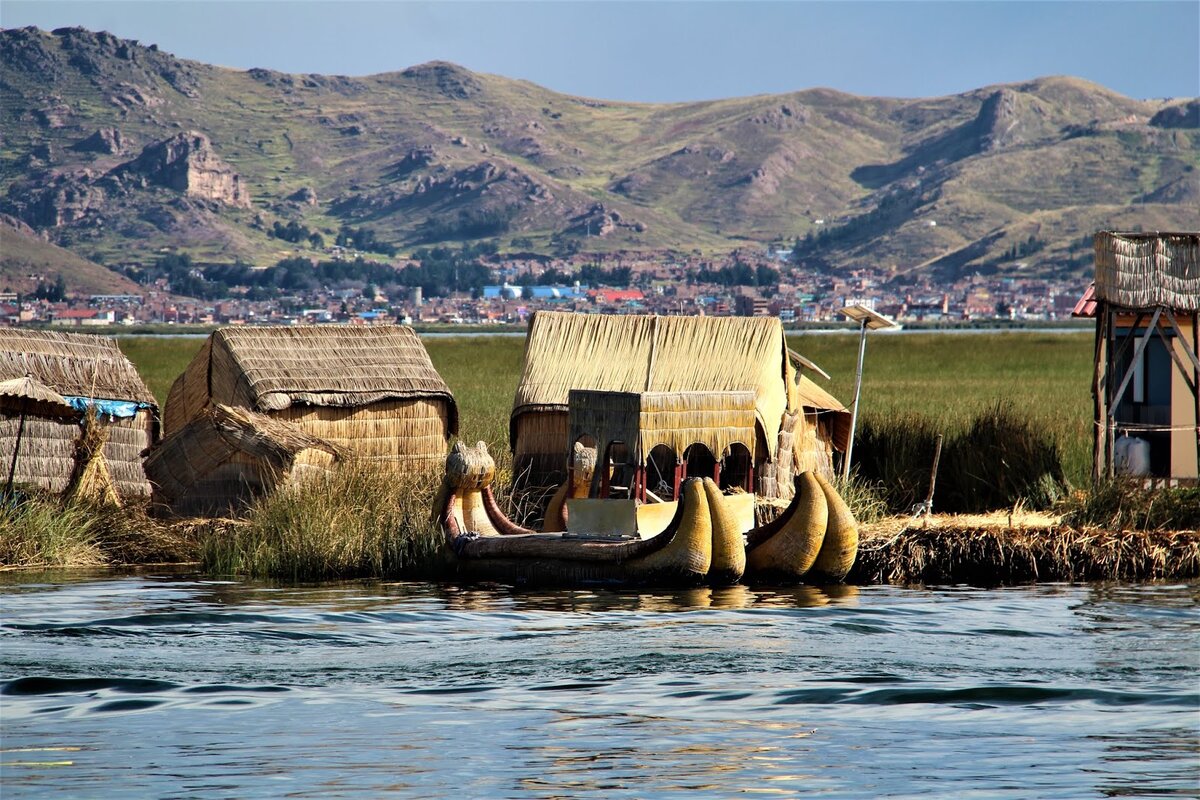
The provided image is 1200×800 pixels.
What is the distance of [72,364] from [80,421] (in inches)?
51.4

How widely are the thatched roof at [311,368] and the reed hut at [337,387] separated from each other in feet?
0.04

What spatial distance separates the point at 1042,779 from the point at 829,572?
742cm

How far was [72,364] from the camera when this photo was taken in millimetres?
21125

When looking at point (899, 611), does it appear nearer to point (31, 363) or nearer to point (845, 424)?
point (845, 424)

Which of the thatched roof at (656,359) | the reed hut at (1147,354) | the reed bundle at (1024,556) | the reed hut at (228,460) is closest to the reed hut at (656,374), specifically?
the thatched roof at (656,359)

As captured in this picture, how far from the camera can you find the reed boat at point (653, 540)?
53.9 ft

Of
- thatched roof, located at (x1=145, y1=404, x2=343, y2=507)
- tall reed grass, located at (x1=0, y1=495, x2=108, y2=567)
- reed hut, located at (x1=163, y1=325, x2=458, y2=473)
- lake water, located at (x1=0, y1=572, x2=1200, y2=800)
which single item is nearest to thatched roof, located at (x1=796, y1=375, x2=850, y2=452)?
reed hut, located at (x1=163, y1=325, x2=458, y2=473)

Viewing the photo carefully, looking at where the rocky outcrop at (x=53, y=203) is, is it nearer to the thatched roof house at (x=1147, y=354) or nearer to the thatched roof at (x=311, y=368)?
the thatched roof at (x=311, y=368)

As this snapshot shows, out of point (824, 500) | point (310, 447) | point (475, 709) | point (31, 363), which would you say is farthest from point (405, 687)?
point (31, 363)

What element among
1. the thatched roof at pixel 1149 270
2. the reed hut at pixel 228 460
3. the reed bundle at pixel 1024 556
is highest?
the thatched roof at pixel 1149 270

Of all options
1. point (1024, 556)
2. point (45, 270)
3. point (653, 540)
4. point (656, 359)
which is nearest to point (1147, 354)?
point (1024, 556)

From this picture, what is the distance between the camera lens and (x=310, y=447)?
19344mm

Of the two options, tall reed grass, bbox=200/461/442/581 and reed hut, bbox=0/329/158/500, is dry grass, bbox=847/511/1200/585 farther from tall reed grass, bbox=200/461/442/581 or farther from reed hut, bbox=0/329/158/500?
reed hut, bbox=0/329/158/500

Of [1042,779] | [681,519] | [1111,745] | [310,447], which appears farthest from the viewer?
[310,447]
